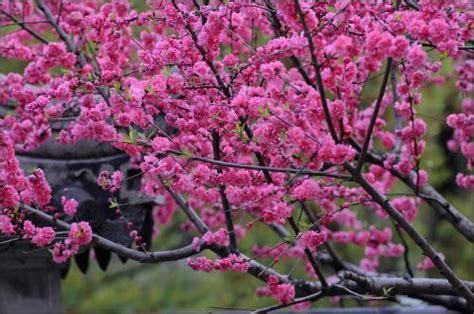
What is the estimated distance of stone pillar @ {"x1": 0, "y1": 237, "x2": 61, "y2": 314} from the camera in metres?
4.25

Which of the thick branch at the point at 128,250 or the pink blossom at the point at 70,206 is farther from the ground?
the pink blossom at the point at 70,206

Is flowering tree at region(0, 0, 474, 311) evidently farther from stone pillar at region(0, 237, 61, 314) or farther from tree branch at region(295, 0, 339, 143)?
stone pillar at region(0, 237, 61, 314)

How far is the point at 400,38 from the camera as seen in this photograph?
248cm

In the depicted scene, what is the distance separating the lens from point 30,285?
14.2ft

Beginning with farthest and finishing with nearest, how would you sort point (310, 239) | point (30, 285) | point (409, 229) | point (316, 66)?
point (30, 285) < point (310, 239) < point (409, 229) < point (316, 66)

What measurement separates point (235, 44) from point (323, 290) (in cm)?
119

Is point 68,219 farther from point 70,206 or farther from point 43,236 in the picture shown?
point 43,236

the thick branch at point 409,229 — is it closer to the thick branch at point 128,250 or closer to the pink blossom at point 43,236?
the thick branch at point 128,250

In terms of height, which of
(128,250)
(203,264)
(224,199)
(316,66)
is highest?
(316,66)

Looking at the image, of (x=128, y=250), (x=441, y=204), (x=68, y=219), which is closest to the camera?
(x=128, y=250)

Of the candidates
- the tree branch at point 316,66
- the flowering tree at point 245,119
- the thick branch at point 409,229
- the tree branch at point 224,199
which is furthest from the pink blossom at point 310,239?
the tree branch at point 316,66

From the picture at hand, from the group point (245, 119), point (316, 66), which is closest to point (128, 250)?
point (245, 119)

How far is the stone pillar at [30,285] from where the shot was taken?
425 centimetres

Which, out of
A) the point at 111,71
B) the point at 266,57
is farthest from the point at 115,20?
the point at 266,57
